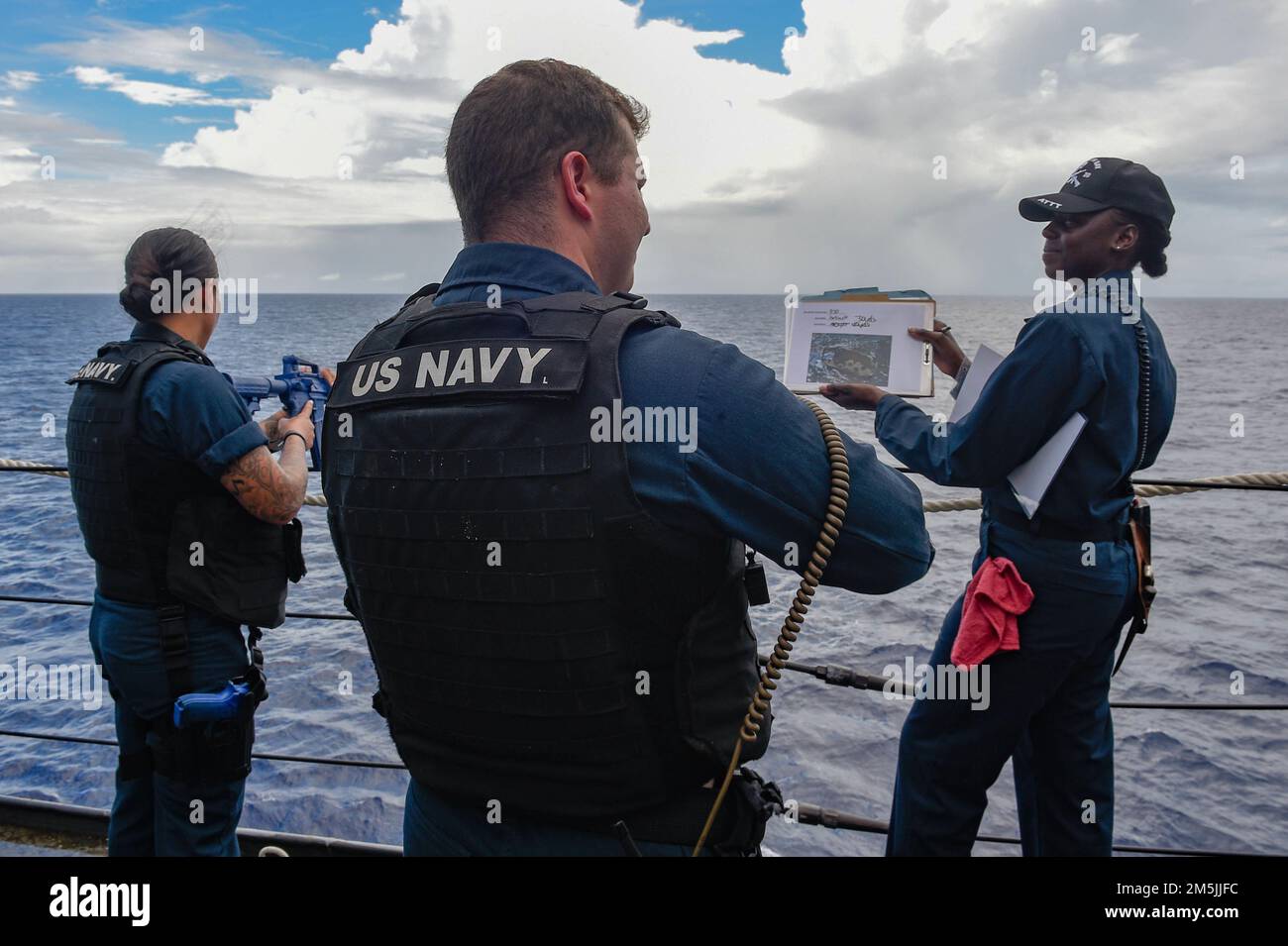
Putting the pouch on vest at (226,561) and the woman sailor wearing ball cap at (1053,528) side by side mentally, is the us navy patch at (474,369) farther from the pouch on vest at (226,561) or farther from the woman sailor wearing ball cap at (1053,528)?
→ the pouch on vest at (226,561)

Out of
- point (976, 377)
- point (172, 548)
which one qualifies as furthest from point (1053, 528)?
point (172, 548)

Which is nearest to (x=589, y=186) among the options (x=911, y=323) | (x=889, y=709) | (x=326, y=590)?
(x=911, y=323)

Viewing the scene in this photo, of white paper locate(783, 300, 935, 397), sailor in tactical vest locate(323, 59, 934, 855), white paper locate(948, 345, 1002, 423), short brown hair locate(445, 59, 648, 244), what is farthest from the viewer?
white paper locate(948, 345, 1002, 423)

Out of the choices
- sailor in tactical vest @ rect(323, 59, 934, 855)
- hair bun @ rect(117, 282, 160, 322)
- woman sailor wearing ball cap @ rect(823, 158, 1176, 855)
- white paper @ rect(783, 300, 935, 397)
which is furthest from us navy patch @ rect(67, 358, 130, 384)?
woman sailor wearing ball cap @ rect(823, 158, 1176, 855)

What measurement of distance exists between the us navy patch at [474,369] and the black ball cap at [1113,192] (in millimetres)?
1995

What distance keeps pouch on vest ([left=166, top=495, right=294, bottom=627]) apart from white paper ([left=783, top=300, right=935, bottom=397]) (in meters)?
1.76

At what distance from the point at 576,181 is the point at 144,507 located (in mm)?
1941

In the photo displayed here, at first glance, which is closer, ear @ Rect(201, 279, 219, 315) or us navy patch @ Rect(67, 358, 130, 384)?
us navy patch @ Rect(67, 358, 130, 384)

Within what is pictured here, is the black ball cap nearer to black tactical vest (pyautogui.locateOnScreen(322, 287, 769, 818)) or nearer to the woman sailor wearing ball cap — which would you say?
the woman sailor wearing ball cap

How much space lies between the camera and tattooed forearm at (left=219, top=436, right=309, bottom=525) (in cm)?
285

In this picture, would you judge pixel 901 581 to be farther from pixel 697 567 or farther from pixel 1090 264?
pixel 1090 264

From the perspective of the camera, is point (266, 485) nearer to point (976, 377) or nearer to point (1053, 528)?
point (976, 377)

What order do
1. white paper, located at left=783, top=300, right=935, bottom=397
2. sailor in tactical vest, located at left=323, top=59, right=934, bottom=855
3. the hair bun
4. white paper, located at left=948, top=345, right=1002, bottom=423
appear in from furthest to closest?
the hair bun, white paper, located at left=948, top=345, right=1002, bottom=423, white paper, located at left=783, top=300, right=935, bottom=397, sailor in tactical vest, located at left=323, top=59, right=934, bottom=855

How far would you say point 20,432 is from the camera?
28266 millimetres
